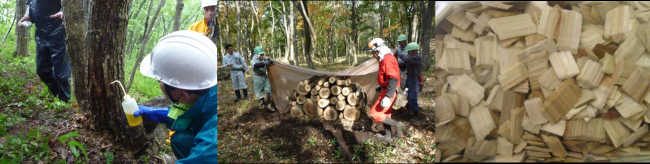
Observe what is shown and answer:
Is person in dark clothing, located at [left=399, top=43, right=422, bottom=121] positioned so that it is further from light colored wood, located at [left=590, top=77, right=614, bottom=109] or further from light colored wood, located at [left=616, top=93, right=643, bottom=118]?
light colored wood, located at [left=616, top=93, right=643, bottom=118]

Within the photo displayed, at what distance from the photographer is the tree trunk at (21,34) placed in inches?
113

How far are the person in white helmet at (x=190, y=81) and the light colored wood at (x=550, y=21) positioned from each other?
2.00 meters

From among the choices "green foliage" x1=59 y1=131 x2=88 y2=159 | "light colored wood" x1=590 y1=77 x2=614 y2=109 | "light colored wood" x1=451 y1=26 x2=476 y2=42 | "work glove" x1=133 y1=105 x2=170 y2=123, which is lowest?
"green foliage" x1=59 y1=131 x2=88 y2=159

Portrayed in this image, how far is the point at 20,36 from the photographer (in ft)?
9.59

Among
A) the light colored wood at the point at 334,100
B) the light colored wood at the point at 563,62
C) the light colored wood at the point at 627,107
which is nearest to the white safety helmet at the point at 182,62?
the light colored wood at the point at 334,100

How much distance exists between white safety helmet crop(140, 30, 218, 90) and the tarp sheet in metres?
1.01

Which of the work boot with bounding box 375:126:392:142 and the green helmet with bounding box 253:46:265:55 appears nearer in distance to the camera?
the work boot with bounding box 375:126:392:142

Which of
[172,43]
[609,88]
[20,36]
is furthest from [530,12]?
[20,36]

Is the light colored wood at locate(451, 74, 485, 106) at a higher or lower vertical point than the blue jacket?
higher

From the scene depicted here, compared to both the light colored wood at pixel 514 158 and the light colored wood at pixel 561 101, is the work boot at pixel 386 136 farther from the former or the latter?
the light colored wood at pixel 561 101

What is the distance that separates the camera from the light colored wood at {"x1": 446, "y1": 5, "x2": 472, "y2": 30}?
1.39 metres

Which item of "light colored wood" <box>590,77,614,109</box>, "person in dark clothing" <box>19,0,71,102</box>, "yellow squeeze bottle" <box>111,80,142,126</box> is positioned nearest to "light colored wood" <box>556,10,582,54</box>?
"light colored wood" <box>590,77,614,109</box>

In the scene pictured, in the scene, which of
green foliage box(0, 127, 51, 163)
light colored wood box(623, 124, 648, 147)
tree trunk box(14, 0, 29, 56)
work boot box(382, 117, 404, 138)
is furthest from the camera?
tree trunk box(14, 0, 29, 56)

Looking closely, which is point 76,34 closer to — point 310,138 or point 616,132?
point 310,138
